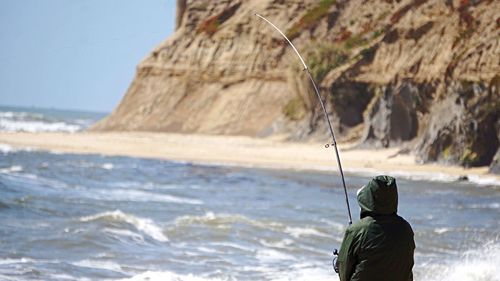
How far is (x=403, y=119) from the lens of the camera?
109 ft

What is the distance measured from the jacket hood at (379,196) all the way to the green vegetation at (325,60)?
3554 cm

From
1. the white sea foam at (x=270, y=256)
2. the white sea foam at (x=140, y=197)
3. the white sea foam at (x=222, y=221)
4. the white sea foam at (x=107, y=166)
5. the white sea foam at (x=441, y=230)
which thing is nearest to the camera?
the white sea foam at (x=270, y=256)

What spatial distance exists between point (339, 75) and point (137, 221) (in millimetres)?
23038

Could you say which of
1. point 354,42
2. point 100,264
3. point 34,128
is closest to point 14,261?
point 100,264

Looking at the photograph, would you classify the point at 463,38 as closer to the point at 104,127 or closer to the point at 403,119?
the point at 403,119

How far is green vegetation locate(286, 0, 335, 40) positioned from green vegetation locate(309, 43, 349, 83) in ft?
28.2

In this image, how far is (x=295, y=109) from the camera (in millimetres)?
44438

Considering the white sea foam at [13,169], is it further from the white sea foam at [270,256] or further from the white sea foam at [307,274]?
the white sea foam at [307,274]

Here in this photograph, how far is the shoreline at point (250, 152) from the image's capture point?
2798 centimetres

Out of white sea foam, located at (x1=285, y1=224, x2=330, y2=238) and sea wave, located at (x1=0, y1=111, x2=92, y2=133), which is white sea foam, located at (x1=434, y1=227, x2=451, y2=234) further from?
sea wave, located at (x1=0, y1=111, x2=92, y2=133)

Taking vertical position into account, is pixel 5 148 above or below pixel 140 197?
below

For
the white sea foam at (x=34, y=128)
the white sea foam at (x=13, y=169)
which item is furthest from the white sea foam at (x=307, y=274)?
the white sea foam at (x=34, y=128)

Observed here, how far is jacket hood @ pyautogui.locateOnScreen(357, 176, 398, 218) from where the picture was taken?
5.38 meters

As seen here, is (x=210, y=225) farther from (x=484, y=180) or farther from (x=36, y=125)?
(x=36, y=125)
